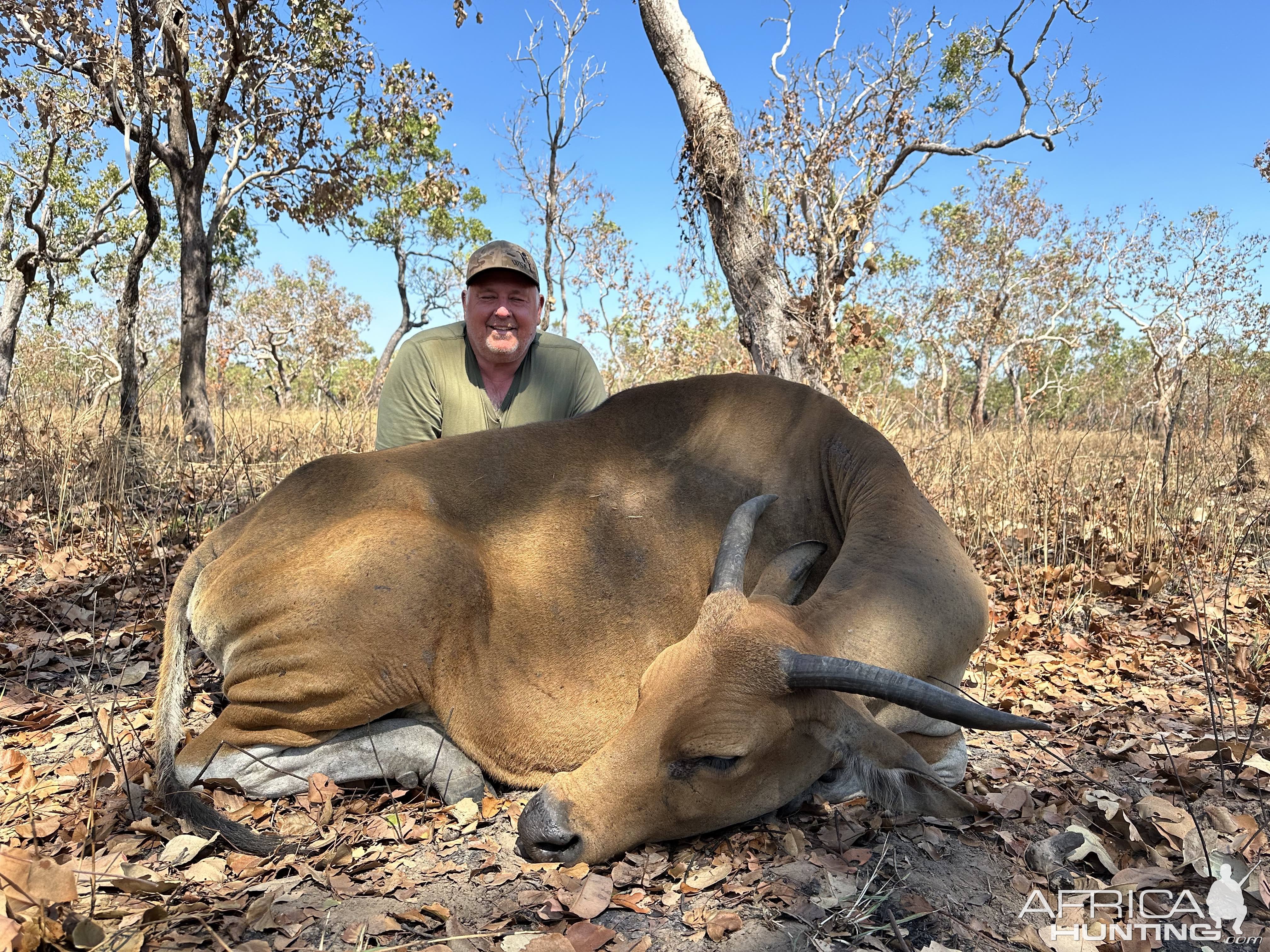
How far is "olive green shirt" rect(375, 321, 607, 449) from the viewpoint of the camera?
5.29 metres

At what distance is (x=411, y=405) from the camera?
17.5ft

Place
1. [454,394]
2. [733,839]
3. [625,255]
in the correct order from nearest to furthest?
[733,839]
[454,394]
[625,255]

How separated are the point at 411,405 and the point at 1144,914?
15.2 feet

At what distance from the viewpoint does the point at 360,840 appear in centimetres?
293

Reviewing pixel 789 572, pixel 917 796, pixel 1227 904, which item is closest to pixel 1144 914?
pixel 1227 904

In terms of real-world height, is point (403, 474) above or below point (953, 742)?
above

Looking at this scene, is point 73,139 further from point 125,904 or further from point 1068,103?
point 1068,103

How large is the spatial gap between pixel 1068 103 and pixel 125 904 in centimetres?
1568

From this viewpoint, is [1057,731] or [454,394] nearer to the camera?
[1057,731]

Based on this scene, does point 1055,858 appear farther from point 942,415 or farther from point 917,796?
point 942,415

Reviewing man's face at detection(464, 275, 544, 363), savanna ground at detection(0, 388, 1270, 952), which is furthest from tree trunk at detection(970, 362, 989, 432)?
man's face at detection(464, 275, 544, 363)

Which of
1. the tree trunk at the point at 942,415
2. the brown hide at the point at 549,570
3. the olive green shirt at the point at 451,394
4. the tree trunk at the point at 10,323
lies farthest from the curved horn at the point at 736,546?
the tree trunk at the point at 10,323

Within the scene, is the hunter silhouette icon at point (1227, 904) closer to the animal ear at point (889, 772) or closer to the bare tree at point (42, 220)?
the animal ear at point (889, 772)

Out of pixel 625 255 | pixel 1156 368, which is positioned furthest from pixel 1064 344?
pixel 1156 368
